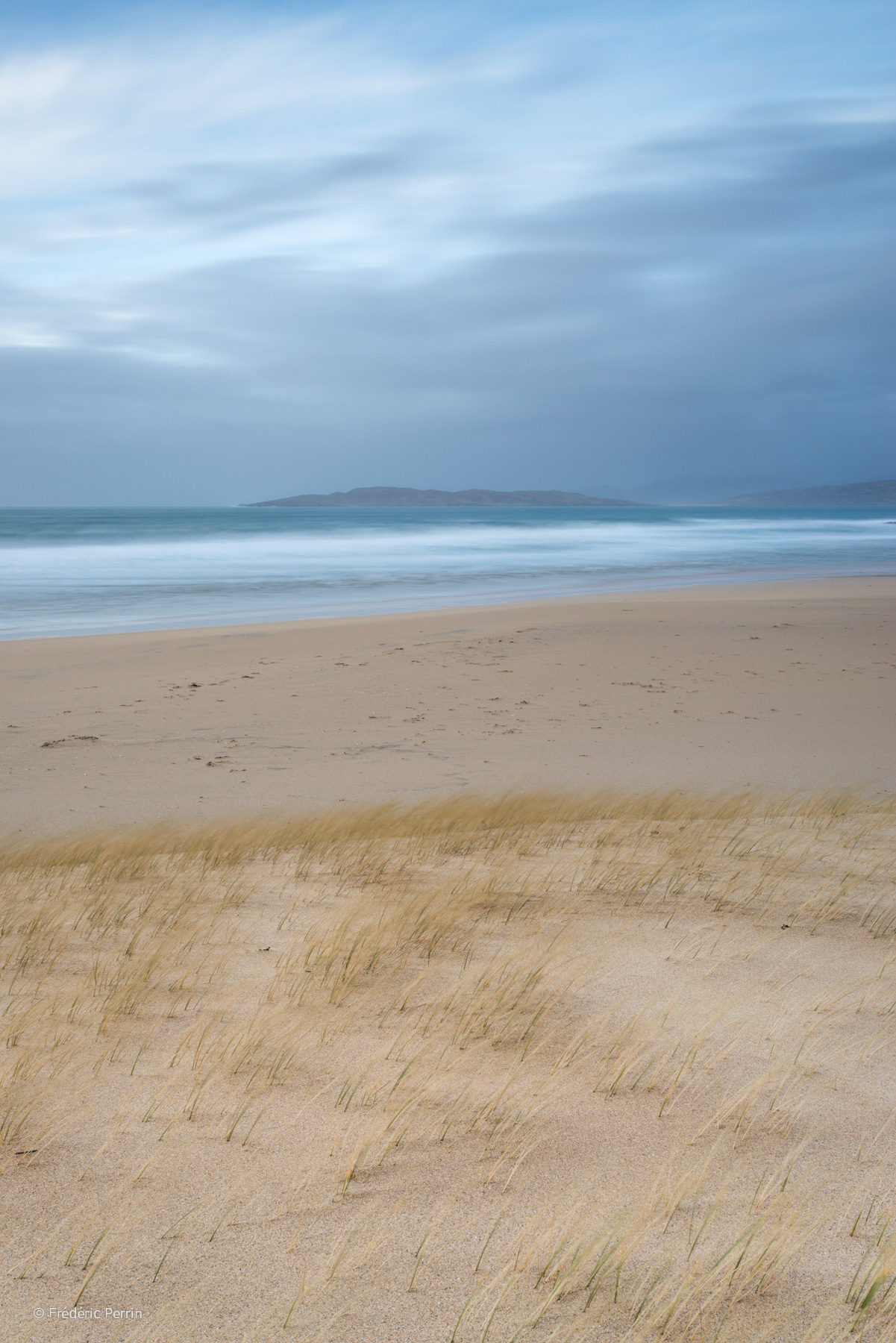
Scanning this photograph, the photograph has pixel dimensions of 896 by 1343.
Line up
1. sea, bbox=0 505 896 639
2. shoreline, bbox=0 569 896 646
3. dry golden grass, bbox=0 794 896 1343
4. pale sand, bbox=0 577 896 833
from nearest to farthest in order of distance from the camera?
1. dry golden grass, bbox=0 794 896 1343
2. pale sand, bbox=0 577 896 833
3. shoreline, bbox=0 569 896 646
4. sea, bbox=0 505 896 639

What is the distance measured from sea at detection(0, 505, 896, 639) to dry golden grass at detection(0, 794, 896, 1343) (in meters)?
14.0

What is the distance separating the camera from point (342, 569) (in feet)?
107

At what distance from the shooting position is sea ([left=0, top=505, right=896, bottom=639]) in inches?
811

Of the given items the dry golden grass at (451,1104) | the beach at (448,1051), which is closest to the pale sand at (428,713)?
the beach at (448,1051)

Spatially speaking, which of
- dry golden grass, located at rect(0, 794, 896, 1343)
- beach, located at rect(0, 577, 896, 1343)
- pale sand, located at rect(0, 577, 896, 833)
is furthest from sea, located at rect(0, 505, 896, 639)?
dry golden grass, located at rect(0, 794, 896, 1343)

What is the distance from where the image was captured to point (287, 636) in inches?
563

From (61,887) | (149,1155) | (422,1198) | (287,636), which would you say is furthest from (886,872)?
(287,636)

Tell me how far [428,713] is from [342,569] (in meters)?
24.3

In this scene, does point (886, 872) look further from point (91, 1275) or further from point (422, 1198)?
point (91, 1275)

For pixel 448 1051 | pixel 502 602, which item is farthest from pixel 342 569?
pixel 448 1051

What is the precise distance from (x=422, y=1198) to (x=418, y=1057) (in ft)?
1.98

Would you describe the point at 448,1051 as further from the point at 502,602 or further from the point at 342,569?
the point at 342,569

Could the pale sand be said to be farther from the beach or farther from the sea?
the sea

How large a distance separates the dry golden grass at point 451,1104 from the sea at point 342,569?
1403 cm
